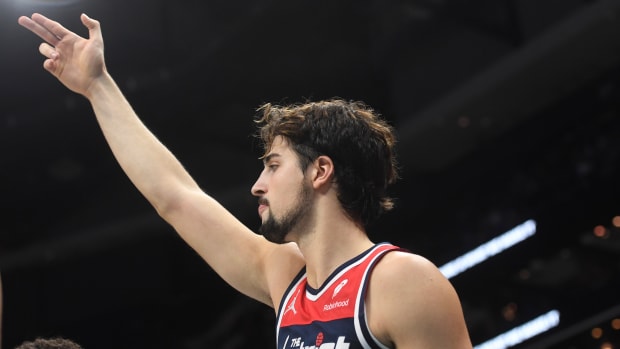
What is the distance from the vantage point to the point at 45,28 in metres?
2.88

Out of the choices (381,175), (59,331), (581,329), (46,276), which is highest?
(46,276)

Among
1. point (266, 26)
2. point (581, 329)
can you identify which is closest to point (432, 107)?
point (266, 26)

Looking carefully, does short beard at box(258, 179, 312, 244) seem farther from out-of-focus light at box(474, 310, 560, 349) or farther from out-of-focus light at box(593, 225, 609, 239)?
out-of-focus light at box(593, 225, 609, 239)

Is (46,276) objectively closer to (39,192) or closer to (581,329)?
(39,192)

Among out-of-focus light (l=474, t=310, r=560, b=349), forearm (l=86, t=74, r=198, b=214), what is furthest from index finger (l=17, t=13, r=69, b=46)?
out-of-focus light (l=474, t=310, r=560, b=349)

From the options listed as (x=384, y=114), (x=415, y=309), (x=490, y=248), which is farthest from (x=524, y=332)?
(x=415, y=309)

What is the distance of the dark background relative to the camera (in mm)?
6918

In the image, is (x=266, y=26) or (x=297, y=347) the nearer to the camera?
(x=297, y=347)

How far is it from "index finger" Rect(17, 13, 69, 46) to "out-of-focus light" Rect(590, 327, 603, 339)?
4.28m

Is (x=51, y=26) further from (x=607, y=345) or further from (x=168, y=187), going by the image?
(x=607, y=345)

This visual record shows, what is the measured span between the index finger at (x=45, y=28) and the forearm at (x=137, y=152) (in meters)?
0.19

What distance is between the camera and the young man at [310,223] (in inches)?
89.0

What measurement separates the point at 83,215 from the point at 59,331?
118 centimetres

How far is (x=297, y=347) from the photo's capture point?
2.39 metres
